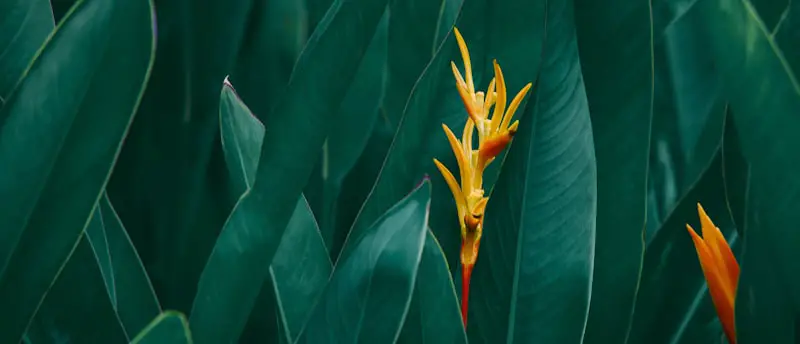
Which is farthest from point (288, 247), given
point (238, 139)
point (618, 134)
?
point (618, 134)

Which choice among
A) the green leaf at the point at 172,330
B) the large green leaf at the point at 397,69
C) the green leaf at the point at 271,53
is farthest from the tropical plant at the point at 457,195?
the green leaf at the point at 271,53

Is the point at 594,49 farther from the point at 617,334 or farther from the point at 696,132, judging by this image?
the point at 696,132

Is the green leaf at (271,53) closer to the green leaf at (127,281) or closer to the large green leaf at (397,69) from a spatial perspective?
the large green leaf at (397,69)

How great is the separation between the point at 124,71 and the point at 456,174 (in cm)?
25

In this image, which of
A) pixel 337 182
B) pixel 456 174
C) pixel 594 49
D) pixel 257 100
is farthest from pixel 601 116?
pixel 257 100

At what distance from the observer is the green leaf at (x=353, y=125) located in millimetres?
719

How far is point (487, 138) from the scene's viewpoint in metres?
0.36

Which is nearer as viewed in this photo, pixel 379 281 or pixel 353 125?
pixel 379 281

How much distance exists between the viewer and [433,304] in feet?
1.31

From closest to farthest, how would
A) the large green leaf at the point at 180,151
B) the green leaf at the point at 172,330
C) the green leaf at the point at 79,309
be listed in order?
the green leaf at the point at 172,330 → the green leaf at the point at 79,309 → the large green leaf at the point at 180,151

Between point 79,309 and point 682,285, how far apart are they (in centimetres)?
35

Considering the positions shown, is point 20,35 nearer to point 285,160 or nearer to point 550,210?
point 285,160

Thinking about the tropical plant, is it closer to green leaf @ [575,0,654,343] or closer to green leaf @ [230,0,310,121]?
green leaf @ [575,0,654,343]

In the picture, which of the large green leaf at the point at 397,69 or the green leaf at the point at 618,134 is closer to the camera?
the green leaf at the point at 618,134
